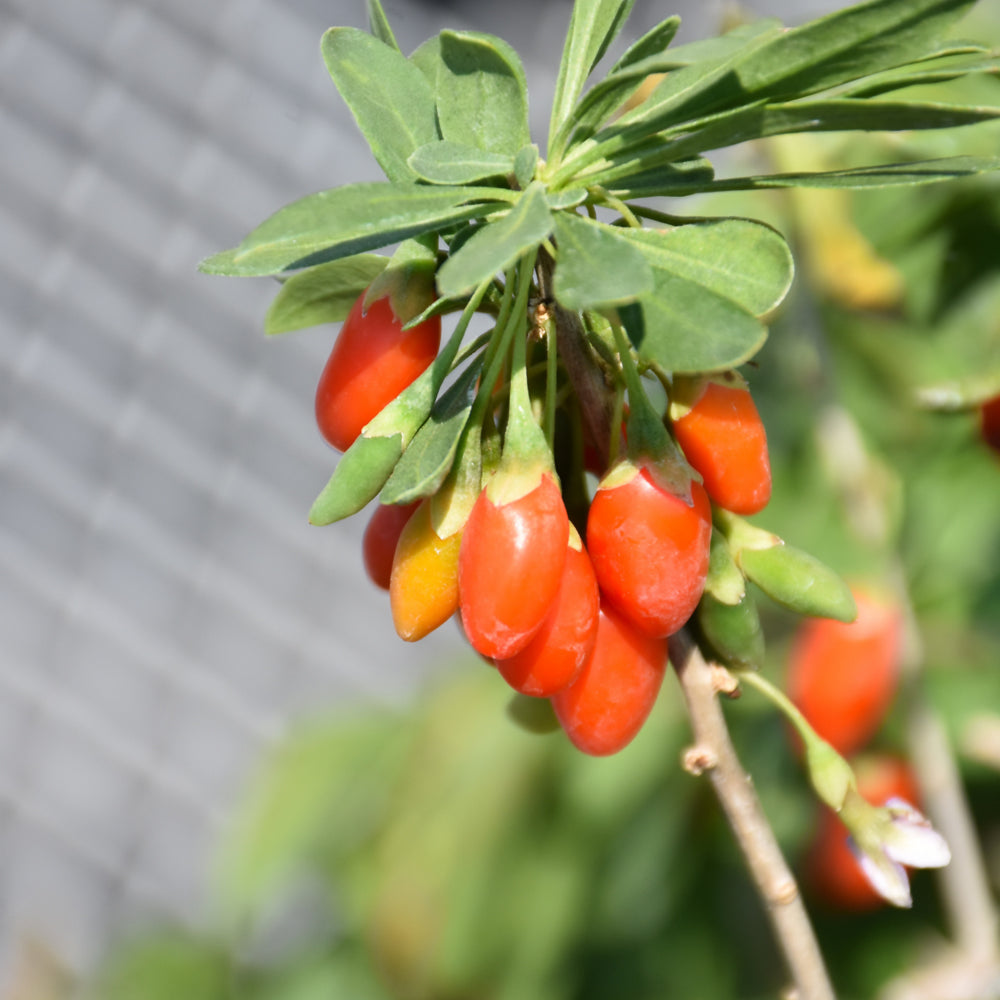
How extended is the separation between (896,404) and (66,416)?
8.69ft

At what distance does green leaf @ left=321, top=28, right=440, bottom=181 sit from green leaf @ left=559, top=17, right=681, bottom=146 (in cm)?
8

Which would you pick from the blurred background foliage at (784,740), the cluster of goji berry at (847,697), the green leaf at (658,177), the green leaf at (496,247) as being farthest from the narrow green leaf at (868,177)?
the cluster of goji berry at (847,697)

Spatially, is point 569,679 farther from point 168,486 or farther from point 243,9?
point 243,9

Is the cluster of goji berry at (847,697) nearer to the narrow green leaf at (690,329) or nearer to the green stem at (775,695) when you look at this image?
the green stem at (775,695)

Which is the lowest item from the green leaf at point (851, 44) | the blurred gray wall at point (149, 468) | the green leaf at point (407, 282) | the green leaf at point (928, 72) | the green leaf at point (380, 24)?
the blurred gray wall at point (149, 468)

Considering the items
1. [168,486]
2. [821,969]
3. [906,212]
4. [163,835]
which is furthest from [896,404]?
[163,835]

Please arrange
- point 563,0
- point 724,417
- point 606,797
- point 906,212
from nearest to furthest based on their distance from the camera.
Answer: point 724,417
point 906,212
point 606,797
point 563,0

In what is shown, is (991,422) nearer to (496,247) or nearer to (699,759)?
(699,759)

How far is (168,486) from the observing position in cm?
335

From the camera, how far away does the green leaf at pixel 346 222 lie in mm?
460

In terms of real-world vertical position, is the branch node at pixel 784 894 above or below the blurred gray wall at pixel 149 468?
above

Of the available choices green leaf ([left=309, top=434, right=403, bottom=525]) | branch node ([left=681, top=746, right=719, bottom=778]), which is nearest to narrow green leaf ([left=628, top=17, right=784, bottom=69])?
green leaf ([left=309, top=434, right=403, bottom=525])

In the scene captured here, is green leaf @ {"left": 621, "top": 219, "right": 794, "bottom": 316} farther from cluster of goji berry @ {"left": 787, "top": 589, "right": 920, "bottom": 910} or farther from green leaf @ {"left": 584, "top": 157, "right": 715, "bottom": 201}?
cluster of goji berry @ {"left": 787, "top": 589, "right": 920, "bottom": 910}

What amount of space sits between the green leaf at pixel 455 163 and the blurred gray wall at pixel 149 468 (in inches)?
110
